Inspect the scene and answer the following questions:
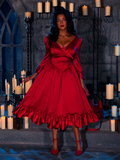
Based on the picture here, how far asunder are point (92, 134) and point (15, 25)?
2799 millimetres

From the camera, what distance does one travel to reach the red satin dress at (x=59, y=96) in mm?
3088

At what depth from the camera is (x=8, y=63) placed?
5.46 meters

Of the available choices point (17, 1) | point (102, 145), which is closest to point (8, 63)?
point (17, 1)

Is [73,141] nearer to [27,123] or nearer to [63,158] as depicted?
[63,158]

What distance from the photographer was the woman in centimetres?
309

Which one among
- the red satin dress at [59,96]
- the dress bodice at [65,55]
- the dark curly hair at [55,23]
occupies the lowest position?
the red satin dress at [59,96]

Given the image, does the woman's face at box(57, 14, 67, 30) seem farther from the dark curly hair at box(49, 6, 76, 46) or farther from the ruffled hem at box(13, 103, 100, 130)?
the ruffled hem at box(13, 103, 100, 130)

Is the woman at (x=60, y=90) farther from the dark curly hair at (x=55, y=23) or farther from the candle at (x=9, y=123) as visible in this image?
the candle at (x=9, y=123)

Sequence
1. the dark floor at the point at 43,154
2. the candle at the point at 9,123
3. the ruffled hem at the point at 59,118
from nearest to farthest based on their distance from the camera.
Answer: the ruffled hem at the point at 59,118, the dark floor at the point at 43,154, the candle at the point at 9,123

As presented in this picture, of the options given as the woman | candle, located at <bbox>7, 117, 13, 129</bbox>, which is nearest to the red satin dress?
the woman

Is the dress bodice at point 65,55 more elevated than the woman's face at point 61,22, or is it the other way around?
the woman's face at point 61,22

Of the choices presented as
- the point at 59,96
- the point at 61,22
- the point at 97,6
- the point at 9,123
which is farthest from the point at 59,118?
the point at 97,6

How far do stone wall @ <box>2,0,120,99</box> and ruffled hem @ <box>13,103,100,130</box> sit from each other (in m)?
1.81

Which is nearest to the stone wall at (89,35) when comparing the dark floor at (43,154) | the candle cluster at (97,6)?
the candle cluster at (97,6)
